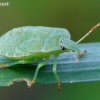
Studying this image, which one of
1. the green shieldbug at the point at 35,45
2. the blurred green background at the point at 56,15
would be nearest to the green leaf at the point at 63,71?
the green shieldbug at the point at 35,45

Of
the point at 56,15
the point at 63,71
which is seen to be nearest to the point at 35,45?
the point at 63,71

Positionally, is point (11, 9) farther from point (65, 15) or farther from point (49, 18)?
point (65, 15)

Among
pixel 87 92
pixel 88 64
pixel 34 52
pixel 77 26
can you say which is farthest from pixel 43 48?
pixel 77 26

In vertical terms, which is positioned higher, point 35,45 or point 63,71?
point 35,45

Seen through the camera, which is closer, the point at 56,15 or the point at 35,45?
the point at 35,45

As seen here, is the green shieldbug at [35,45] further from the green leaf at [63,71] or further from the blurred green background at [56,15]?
the blurred green background at [56,15]

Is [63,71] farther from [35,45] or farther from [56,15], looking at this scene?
[56,15]
